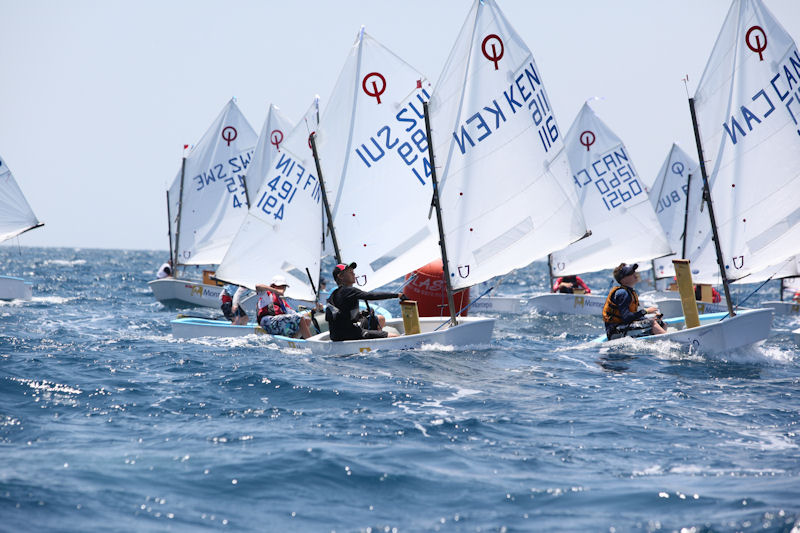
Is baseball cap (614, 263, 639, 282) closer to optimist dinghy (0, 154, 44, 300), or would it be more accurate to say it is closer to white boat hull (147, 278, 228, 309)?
white boat hull (147, 278, 228, 309)

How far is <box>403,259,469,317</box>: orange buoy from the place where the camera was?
14.8m

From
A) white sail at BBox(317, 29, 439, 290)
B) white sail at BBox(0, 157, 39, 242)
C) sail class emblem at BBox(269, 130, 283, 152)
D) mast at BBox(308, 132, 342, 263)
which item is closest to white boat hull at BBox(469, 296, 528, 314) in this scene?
sail class emblem at BBox(269, 130, 283, 152)

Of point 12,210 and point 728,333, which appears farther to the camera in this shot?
point 12,210

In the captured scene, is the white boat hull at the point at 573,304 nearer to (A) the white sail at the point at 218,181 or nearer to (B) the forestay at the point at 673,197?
(B) the forestay at the point at 673,197

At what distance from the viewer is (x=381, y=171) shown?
13.8m

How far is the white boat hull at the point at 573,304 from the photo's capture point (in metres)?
21.7

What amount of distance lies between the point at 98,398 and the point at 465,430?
3.92 m

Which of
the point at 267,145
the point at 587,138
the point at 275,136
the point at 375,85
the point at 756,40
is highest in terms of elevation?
the point at 275,136

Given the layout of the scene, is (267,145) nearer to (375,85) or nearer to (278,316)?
(375,85)

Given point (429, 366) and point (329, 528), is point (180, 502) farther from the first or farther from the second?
point (429, 366)

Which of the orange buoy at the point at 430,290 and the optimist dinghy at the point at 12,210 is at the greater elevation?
the optimist dinghy at the point at 12,210

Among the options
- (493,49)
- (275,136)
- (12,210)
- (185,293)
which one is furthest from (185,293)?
(493,49)

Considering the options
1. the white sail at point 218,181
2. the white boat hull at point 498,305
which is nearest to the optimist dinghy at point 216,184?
the white sail at point 218,181

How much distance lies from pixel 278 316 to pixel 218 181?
14021 mm
